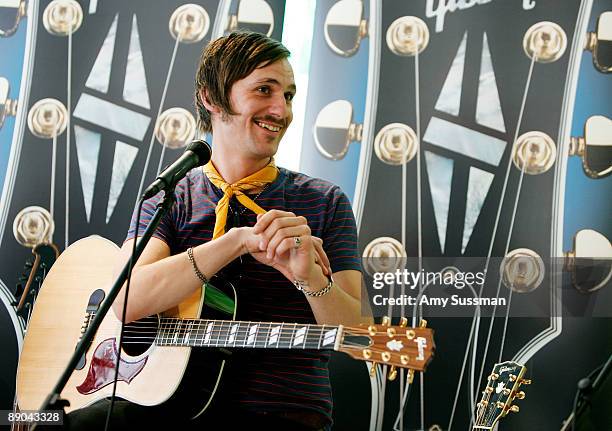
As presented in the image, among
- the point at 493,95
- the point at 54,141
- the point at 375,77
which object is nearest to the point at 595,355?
the point at 493,95

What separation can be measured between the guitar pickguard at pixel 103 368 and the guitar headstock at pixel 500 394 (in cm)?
108

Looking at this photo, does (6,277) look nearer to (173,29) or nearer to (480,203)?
(173,29)

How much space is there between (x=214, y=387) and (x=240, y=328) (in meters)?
0.21

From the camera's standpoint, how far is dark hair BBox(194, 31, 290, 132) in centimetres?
251

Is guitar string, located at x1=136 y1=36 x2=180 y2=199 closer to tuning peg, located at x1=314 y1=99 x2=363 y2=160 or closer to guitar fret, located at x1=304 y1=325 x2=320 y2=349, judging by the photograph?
tuning peg, located at x1=314 y1=99 x2=363 y2=160

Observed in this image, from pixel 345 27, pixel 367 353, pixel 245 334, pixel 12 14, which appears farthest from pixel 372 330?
pixel 12 14

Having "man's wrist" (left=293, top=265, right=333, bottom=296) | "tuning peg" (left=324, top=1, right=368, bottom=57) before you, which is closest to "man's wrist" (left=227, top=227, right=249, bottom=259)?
"man's wrist" (left=293, top=265, right=333, bottom=296)

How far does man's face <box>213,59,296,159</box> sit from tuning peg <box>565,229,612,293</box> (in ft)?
3.72

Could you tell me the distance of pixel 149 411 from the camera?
2223mm

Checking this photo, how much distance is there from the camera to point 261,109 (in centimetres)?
250

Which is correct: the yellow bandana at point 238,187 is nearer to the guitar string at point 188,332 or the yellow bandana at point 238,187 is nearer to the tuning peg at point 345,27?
the guitar string at point 188,332

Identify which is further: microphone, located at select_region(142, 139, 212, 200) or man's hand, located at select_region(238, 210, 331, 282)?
man's hand, located at select_region(238, 210, 331, 282)

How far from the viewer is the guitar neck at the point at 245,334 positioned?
6.28ft

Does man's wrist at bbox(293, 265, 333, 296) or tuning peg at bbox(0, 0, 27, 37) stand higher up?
tuning peg at bbox(0, 0, 27, 37)
